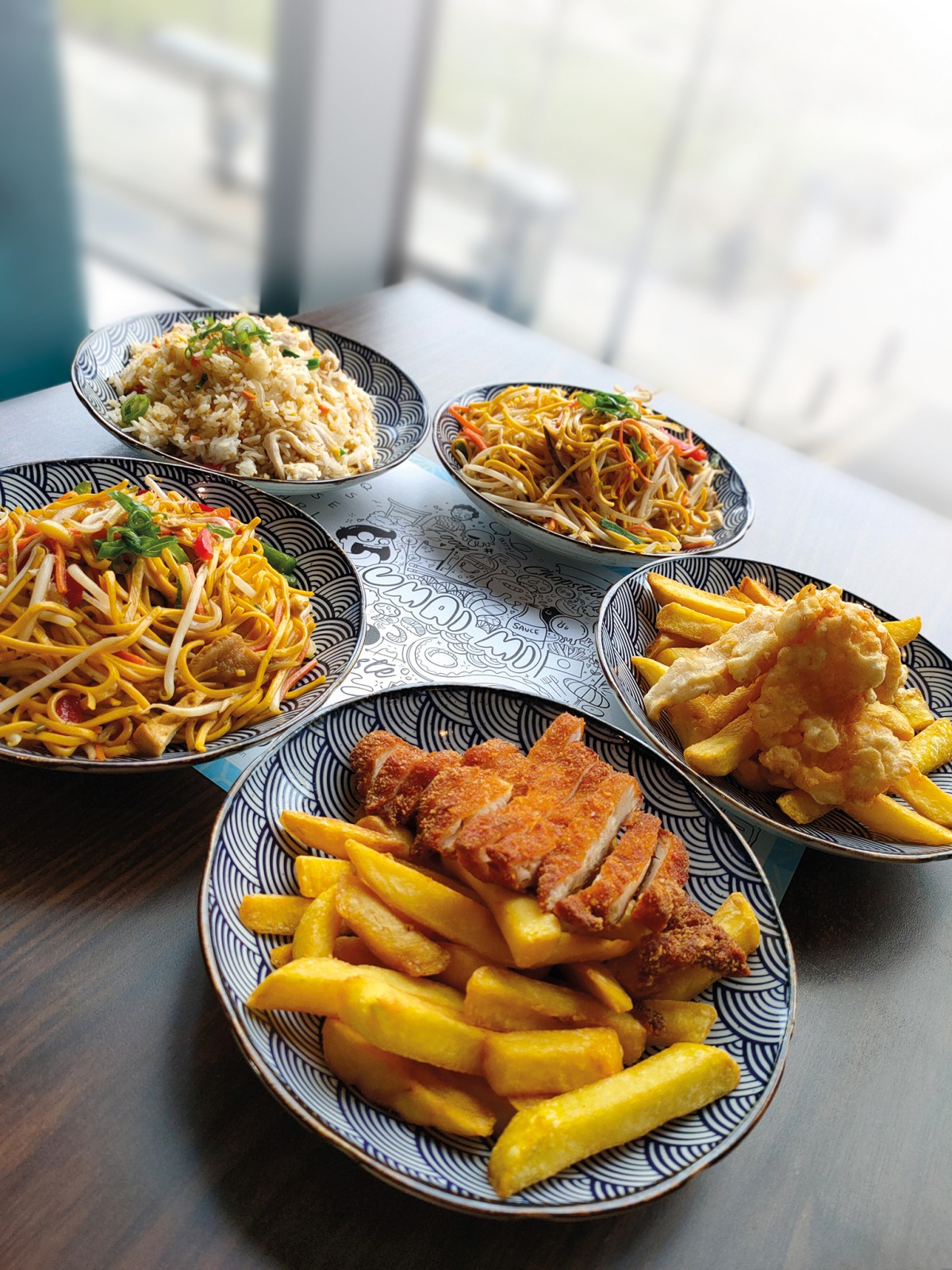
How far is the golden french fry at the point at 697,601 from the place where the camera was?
79.9 inches

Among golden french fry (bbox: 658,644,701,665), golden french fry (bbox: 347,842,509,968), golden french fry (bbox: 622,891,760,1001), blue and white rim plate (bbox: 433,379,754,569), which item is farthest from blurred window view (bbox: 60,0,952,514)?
golden french fry (bbox: 347,842,509,968)

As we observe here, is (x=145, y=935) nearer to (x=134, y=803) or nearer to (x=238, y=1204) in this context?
(x=134, y=803)

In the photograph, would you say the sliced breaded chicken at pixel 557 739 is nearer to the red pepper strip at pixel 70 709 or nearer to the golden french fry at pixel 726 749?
the golden french fry at pixel 726 749

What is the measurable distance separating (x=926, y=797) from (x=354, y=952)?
115cm

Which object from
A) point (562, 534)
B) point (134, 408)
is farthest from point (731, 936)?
point (134, 408)

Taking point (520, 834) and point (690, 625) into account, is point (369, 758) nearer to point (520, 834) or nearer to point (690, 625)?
point (520, 834)

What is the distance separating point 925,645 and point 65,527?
6.50 feet

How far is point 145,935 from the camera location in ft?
4.50

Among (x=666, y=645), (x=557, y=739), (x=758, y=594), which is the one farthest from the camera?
(x=758, y=594)

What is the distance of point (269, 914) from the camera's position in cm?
125

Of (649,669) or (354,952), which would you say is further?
(649,669)

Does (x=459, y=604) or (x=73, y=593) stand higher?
(x=73, y=593)

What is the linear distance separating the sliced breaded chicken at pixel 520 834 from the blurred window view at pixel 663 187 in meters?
6.72

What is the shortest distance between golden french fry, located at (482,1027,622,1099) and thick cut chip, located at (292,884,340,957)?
253 mm
